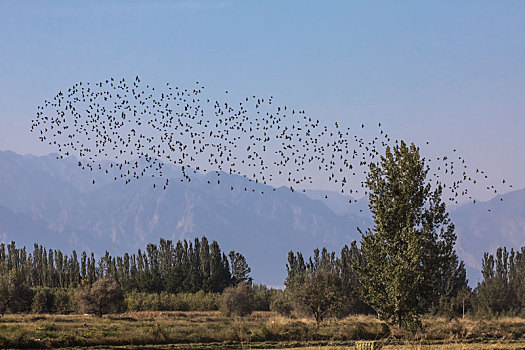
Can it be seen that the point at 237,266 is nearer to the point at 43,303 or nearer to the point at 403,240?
the point at 43,303

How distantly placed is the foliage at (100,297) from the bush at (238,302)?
16044 mm

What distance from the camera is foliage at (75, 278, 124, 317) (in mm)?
99938

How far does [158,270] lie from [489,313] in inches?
3308

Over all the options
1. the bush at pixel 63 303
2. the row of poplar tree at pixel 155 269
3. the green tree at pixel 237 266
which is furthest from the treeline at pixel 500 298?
the bush at pixel 63 303

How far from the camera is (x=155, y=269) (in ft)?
545

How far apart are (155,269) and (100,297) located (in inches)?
2622

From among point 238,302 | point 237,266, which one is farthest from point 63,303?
point 237,266

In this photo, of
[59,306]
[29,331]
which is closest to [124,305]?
[59,306]

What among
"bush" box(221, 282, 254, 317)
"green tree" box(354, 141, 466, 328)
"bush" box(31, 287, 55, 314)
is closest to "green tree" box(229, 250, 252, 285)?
"bush" box(31, 287, 55, 314)

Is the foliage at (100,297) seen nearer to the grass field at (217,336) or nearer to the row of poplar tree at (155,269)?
the grass field at (217,336)

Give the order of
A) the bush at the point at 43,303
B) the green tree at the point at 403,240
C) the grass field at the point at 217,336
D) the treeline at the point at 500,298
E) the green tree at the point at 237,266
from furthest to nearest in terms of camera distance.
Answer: the green tree at the point at 237,266 → the treeline at the point at 500,298 → the bush at the point at 43,303 → the grass field at the point at 217,336 → the green tree at the point at 403,240

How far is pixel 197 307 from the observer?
12769 centimetres

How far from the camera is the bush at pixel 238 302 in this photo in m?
107

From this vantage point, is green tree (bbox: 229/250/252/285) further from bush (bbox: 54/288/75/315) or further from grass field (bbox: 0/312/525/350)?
grass field (bbox: 0/312/525/350)
